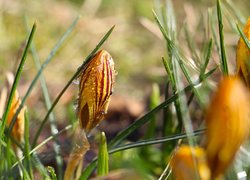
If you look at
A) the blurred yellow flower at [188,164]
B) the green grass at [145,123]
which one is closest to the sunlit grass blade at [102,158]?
the green grass at [145,123]

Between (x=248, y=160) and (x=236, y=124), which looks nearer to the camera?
(x=236, y=124)

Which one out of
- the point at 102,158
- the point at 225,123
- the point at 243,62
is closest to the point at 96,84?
the point at 102,158

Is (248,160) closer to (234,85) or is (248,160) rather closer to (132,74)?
(234,85)

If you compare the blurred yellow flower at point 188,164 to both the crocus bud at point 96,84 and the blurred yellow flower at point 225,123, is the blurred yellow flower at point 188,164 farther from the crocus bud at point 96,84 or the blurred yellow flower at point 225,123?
the crocus bud at point 96,84

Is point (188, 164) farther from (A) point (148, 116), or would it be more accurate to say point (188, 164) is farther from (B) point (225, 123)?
(A) point (148, 116)

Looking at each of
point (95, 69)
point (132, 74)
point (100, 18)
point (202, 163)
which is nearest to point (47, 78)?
point (132, 74)
